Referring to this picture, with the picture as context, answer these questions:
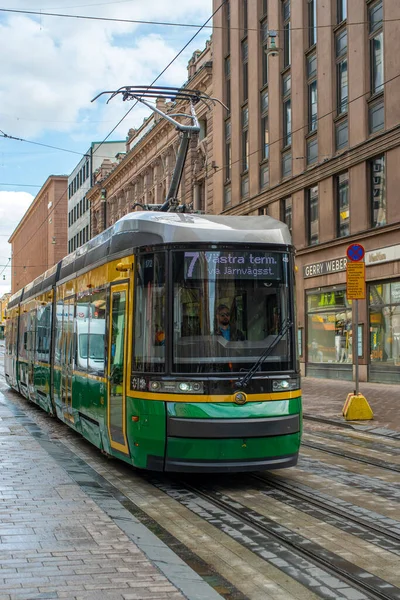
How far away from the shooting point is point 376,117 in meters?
23.9

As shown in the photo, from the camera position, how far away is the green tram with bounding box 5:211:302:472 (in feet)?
25.8

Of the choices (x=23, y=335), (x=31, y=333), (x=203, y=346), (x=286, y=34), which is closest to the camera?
(x=203, y=346)

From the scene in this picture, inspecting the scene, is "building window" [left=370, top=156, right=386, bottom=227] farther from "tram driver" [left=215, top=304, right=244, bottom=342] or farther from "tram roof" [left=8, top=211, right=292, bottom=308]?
"tram driver" [left=215, top=304, right=244, bottom=342]

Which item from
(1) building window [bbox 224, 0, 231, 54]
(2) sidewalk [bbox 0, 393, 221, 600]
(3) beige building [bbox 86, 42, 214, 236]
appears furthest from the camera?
(3) beige building [bbox 86, 42, 214, 236]

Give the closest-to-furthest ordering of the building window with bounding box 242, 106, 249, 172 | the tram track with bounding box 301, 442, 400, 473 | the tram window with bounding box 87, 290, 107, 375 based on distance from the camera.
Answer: the tram window with bounding box 87, 290, 107, 375, the tram track with bounding box 301, 442, 400, 473, the building window with bounding box 242, 106, 249, 172

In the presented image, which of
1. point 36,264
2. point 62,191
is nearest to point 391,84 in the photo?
point 62,191

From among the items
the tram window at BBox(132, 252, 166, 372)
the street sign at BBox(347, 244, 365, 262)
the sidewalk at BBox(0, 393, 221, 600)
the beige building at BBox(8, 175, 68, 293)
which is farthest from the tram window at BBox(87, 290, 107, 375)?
the beige building at BBox(8, 175, 68, 293)

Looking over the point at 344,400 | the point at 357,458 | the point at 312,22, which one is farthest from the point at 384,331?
the point at 357,458

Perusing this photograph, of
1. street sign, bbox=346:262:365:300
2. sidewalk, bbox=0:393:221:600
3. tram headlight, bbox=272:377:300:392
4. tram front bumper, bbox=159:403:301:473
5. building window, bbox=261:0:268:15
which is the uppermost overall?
building window, bbox=261:0:268:15

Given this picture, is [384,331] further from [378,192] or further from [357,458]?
[357,458]

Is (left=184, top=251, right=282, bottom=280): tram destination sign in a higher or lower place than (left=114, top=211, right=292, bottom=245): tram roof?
lower

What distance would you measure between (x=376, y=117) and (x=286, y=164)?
6.44 m

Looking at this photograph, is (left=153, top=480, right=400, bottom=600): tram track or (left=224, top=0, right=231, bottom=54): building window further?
(left=224, top=0, right=231, bottom=54): building window

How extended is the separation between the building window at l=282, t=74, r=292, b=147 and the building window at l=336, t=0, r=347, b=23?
3798mm
